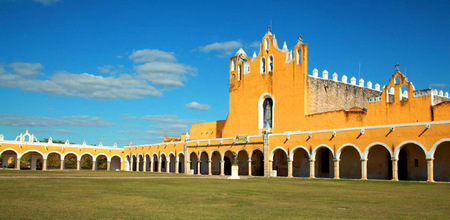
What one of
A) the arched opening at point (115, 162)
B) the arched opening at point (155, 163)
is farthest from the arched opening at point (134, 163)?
the arched opening at point (155, 163)

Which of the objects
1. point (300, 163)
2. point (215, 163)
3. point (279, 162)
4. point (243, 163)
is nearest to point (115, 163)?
point (215, 163)

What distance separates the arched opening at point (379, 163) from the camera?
2944 centimetres

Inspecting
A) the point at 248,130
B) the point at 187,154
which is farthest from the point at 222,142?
the point at 187,154

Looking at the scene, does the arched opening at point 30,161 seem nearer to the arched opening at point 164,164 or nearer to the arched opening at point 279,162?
the arched opening at point 164,164

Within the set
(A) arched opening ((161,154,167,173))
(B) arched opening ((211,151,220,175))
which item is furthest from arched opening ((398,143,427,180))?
(A) arched opening ((161,154,167,173))

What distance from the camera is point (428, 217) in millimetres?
8688

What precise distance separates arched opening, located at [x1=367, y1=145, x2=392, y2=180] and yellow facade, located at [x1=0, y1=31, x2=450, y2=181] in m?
0.07

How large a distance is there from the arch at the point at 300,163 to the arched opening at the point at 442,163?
9.82m

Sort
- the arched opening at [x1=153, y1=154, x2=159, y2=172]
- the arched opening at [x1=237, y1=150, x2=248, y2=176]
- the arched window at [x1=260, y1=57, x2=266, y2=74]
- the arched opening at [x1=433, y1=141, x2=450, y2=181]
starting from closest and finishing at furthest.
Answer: the arched opening at [x1=433, y1=141, x2=450, y2=181]
the arched window at [x1=260, y1=57, x2=266, y2=74]
the arched opening at [x1=237, y1=150, x2=248, y2=176]
the arched opening at [x1=153, y1=154, x2=159, y2=172]

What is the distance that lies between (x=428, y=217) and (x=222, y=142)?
106 feet

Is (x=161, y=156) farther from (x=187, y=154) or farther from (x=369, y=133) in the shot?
(x=369, y=133)

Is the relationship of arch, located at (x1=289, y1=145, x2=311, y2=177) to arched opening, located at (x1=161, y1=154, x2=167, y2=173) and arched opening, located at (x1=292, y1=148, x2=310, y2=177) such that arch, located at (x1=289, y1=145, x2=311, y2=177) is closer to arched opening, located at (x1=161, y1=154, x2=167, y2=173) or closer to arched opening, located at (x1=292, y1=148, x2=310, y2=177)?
arched opening, located at (x1=292, y1=148, x2=310, y2=177)

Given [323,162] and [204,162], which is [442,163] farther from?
[204,162]

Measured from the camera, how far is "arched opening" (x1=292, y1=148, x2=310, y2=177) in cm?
3484
